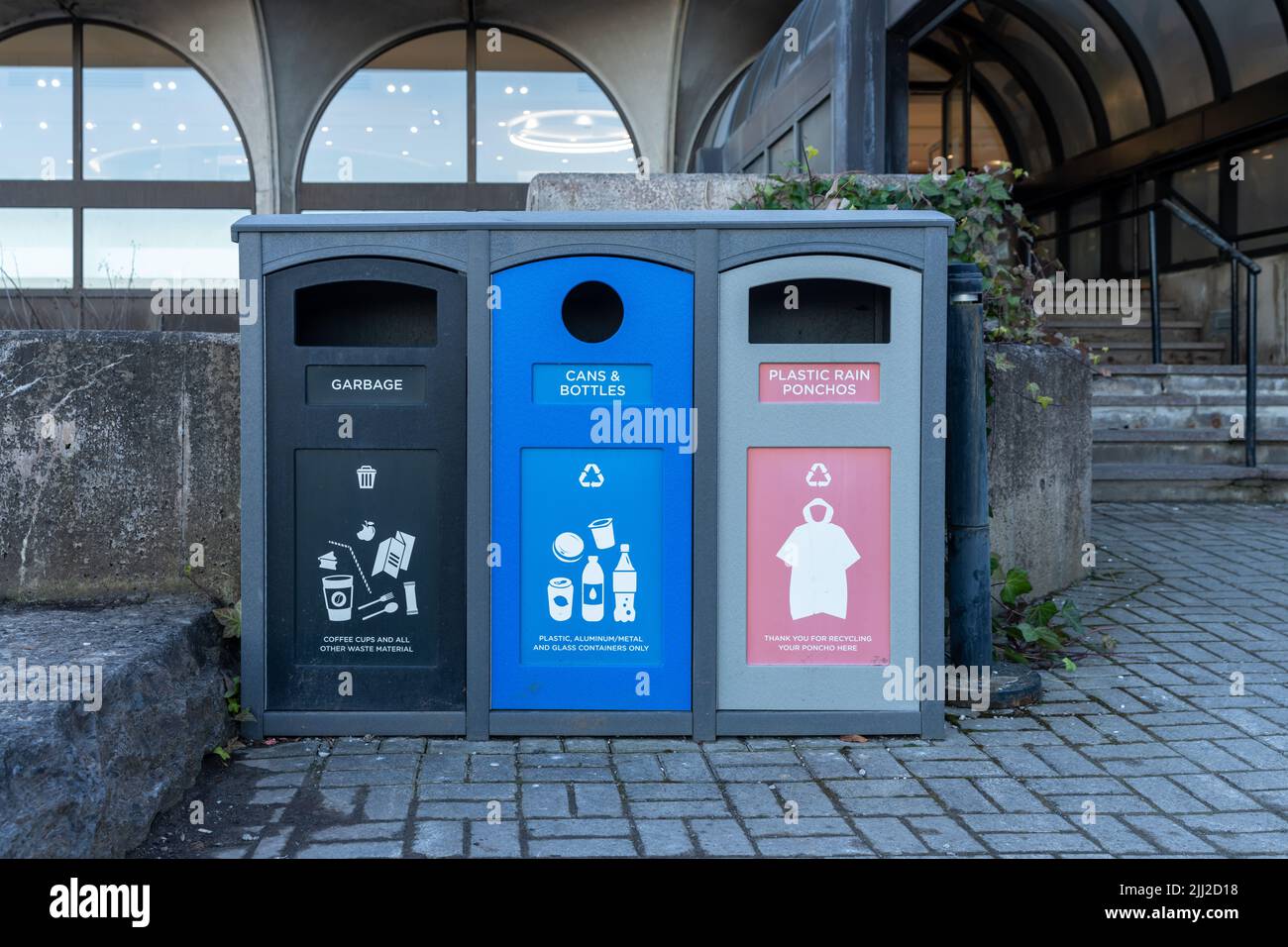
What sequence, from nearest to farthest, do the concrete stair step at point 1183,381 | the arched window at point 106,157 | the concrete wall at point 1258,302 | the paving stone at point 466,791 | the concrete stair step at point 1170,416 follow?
the paving stone at point 466,791
the concrete stair step at point 1170,416
the concrete stair step at point 1183,381
the concrete wall at point 1258,302
the arched window at point 106,157

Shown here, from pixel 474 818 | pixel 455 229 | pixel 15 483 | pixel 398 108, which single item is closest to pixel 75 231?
pixel 398 108

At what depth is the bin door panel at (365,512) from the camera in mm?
3748

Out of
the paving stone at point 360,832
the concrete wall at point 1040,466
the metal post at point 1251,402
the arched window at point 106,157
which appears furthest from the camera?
the arched window at point 106,157

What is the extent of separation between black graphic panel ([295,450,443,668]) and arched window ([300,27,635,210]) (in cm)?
1066

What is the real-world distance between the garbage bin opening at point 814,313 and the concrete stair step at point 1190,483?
473cm

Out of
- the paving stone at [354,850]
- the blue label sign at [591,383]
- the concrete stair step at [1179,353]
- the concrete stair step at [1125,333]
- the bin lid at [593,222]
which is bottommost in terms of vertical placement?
the paving stone at [354,850]

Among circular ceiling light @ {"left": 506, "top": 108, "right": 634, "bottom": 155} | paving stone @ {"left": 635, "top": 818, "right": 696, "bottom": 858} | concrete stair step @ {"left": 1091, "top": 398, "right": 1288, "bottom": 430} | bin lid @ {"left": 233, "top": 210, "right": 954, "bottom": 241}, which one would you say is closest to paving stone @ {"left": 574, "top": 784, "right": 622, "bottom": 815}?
paving stone @ {"left": 635, "top": 818, "right": 696, "bottom": 858}

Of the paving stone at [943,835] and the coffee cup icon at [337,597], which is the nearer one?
the paving stone at [943,835]

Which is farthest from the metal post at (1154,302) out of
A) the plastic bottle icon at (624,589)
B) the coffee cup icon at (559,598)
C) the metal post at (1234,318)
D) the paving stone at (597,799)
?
the paving stone at (597,799)

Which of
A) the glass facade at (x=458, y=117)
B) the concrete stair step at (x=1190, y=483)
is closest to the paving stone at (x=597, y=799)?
the concrete stair step at (x=1190, y=483)

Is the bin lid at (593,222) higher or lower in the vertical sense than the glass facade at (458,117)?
lower

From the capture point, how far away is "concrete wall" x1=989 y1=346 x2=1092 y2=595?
528 centimetres

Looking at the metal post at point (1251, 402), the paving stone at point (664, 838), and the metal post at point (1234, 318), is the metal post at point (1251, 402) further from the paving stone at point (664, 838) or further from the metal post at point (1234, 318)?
the paving stone at point (664, 838)

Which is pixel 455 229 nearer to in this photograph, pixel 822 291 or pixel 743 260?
pixel 743 260
